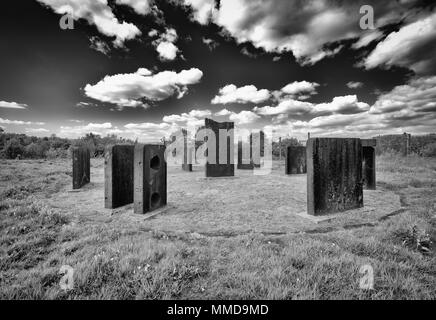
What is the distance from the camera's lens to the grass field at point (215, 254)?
185 centimetres

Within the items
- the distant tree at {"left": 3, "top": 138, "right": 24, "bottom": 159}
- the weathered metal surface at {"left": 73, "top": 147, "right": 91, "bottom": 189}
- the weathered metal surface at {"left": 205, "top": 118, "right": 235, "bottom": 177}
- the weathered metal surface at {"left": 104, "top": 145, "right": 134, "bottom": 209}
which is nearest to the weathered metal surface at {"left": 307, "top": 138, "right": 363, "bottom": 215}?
the weathered metal surface at {"left": 104, "top": 145, "right": 134, "bottom": 209}

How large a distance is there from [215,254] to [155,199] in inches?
110

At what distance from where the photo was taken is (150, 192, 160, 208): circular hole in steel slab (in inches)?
188

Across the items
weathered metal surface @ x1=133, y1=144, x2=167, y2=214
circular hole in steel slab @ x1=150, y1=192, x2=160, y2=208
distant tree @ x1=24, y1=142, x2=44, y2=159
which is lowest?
circular hole in steel slab @ x1=150, y1=192, x2=160, y2=208

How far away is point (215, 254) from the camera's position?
2539 millimetres

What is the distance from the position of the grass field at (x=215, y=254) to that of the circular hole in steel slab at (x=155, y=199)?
39cm

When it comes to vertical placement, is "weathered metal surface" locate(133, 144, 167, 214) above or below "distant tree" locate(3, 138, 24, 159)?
below

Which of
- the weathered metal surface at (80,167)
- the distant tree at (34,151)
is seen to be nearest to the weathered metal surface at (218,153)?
the weathered metal surface at (80,167)

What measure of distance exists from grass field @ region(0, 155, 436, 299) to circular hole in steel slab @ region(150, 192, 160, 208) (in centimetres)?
39

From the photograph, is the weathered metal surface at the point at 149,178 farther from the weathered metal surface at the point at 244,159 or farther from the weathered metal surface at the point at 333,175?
the weathered metal surface at the point at 244,159

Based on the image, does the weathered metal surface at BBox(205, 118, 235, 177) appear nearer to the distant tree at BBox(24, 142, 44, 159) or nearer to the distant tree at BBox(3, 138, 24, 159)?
the distant tree at BBox(3, 138, 24, 159)

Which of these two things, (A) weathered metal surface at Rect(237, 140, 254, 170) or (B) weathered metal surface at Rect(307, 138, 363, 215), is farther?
(A) weathered metal surface at Rect(237, 140, 254, 170)

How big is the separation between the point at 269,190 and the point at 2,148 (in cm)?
3287
